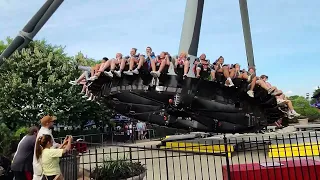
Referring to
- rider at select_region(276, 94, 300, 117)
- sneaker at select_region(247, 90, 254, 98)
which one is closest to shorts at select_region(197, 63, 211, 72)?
sneaker at select_region(247, 90, 254, 98)

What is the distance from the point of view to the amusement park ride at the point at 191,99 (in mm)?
13141

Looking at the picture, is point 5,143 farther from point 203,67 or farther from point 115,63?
point 203,67

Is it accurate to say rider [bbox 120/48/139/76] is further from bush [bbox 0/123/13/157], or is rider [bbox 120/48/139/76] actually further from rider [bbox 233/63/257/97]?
bush [bbox 0/123/13/157]

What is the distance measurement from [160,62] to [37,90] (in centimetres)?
1523

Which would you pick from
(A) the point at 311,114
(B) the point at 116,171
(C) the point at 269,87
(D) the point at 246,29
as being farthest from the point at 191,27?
(A) the point at 311,114

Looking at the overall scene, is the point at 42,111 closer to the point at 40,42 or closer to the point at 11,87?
the point at 11,87

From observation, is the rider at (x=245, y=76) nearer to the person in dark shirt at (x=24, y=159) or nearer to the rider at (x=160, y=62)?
the rider at (x=160, y=62)

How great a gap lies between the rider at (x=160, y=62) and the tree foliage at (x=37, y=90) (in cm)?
1392

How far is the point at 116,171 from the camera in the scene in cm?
873

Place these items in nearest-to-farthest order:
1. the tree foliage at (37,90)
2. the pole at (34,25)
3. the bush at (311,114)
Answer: the tree foliage at (37,90) < the pole at (34,25) < the bush at (311,114)

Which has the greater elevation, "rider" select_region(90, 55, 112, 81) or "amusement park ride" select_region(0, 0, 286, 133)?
"rider" select_region(90, 55, 112, 81)

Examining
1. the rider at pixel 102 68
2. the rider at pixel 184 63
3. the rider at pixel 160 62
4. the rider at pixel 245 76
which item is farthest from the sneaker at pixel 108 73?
the rider at pixel 245 76

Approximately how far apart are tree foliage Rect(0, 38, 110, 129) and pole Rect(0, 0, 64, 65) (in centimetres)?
152

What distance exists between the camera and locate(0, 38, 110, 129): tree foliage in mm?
23609
